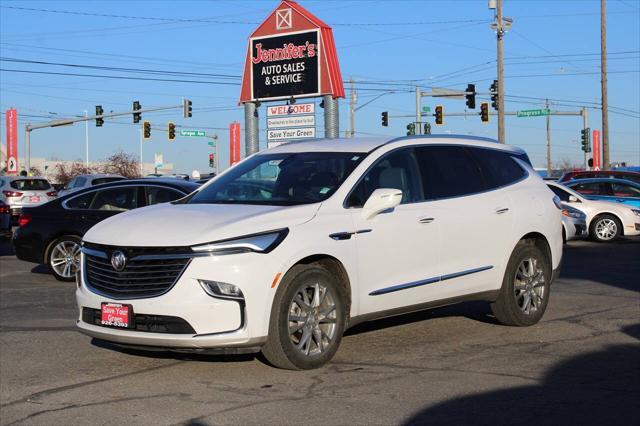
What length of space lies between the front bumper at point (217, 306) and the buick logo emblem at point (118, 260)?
14.0 inches

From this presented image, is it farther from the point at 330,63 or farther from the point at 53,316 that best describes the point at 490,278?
the point at 330,63

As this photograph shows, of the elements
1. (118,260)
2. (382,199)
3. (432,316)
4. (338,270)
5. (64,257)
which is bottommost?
(432,316)

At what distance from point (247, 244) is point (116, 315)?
3.84ft

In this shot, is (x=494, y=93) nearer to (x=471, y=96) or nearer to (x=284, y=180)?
(x=471, y=96)

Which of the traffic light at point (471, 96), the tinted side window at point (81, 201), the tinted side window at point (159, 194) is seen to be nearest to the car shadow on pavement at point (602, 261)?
the tinted side window at point (159, 194)

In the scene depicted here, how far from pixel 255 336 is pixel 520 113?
46.0m

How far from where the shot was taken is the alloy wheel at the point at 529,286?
8984 mm

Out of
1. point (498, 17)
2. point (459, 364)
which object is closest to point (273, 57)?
point (498, 17)

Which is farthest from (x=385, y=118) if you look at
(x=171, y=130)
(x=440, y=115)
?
(x=171, y=130)

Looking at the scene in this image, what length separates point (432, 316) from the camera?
968 centimetres

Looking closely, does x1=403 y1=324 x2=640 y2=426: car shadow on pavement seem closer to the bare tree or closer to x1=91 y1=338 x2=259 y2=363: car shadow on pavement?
x1=91 y1=338 x2=259 y2=363: car shadow on pavement

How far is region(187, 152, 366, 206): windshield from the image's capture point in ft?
24.7

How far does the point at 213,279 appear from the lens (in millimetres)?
6477

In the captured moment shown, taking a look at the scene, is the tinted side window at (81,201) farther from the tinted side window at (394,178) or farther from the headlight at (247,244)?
the headlight at (247,244)
